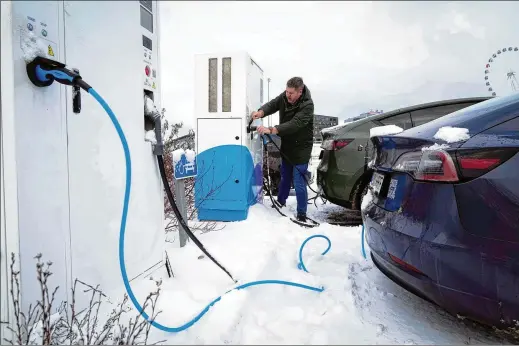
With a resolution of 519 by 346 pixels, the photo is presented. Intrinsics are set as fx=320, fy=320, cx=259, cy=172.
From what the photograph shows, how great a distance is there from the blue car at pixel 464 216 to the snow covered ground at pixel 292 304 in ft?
1.12

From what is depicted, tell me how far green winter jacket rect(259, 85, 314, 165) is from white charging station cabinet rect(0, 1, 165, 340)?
2340 mm

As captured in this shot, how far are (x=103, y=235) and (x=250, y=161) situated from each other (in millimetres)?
2648

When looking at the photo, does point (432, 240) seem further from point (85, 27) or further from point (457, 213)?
point (85, 27)

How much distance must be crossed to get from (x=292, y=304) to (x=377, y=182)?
1.01m

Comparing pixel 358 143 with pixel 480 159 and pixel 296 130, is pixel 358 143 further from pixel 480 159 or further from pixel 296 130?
pixel 480 159

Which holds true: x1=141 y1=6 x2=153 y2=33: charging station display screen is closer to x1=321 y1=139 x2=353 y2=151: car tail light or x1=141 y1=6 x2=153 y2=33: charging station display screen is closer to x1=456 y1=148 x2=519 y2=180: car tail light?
x1=456 y1=148 x2=519 y2=180: car tail light

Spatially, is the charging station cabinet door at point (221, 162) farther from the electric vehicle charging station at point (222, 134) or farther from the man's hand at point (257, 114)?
the man's hand at point (257, 114)

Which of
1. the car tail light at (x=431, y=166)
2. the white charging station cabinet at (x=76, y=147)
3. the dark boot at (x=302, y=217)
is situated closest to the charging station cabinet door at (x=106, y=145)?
the white charging station cabinet at (x=76, y=147)

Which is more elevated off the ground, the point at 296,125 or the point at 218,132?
the point at 296,125

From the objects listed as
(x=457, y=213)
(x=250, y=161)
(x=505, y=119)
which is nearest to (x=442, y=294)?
(x=457, y=213)

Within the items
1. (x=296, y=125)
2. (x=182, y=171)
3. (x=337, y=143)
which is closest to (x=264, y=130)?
(x=296, y=125)

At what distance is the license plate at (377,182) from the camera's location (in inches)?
84.1

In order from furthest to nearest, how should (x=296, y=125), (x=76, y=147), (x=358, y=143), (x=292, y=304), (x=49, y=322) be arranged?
(x=296, y=125), (x=358, y=143), (x=292, y=304), (x=76, y=147), (x=49, y=322)

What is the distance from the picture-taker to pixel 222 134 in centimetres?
411
